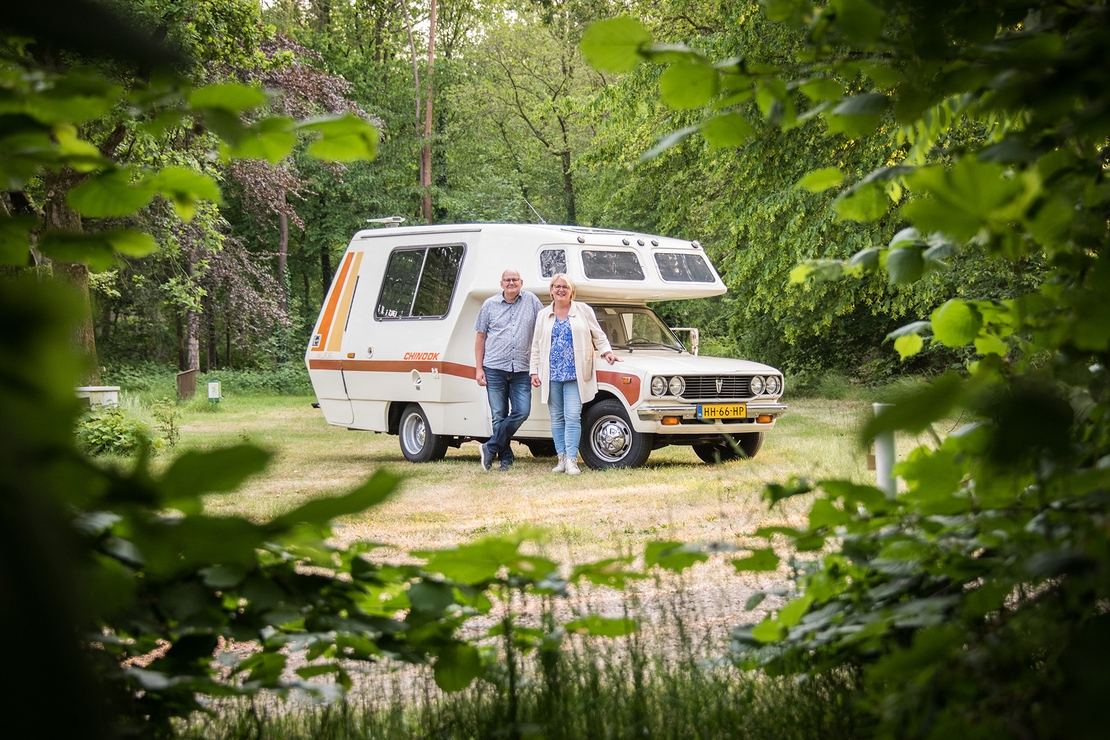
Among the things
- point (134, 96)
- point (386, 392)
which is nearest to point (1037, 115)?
point (134, 96)

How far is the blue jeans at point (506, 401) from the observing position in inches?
436

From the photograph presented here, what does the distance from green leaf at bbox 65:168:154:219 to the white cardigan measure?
29.5 ft

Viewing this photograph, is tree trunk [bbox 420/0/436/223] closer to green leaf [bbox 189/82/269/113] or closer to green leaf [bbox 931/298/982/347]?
green leaf [bbox 931/298/982/347]

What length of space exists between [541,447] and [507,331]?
245 centimetres

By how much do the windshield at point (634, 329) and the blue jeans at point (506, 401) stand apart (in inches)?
50.1

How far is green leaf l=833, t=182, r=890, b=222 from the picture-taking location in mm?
→ 2045

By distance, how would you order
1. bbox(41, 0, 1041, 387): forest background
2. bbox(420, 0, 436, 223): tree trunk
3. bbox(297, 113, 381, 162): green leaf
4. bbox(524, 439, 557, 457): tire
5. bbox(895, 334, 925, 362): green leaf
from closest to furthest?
bbox(297, 113, 381, 162): green leaf < bbox(895, 334, 925, 362): green leaf < bbox(524, 439, 557, 457): tire < bbox(41, 0, 1041, 387): forest background < bbox(420, 0, 436, 223): tree trunk

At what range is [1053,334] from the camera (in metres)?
1.68

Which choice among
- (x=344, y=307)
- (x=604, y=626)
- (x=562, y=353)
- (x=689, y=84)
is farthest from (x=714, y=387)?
(x=689, y=84)

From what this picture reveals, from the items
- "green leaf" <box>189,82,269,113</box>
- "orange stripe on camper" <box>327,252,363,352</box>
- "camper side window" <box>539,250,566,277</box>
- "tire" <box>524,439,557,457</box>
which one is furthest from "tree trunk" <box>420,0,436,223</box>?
"green leaf" <box>189,82,269,113</box>

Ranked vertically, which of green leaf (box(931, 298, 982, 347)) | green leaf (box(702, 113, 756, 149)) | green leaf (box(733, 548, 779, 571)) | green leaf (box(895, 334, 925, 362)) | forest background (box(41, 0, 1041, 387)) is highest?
forest background (box(41, 0, 1041, 387))

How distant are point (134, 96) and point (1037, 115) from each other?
3.93 feet

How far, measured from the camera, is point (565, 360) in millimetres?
10680

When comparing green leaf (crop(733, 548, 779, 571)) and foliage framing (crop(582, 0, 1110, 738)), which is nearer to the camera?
foliage framing (crop(582, 0, 1110, 738))
